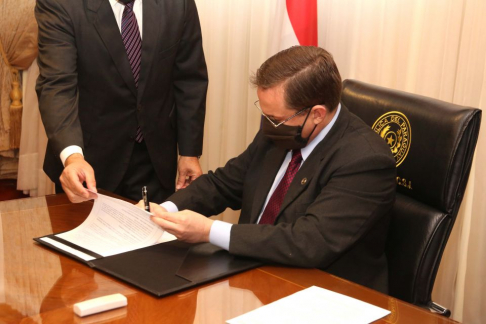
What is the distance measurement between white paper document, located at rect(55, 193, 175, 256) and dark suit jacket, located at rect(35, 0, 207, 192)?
1.94 feet

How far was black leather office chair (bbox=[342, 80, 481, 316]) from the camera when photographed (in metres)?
1.80

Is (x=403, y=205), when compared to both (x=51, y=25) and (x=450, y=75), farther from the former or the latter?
(x=51, y=25)

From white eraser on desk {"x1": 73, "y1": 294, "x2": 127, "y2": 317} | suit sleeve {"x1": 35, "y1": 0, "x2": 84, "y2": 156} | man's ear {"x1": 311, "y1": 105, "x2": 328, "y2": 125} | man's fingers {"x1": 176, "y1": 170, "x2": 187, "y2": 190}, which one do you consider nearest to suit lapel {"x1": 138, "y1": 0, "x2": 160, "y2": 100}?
suit sleeve {"x1": 35, "y1": 0, "x2": 84, "y2": 156}

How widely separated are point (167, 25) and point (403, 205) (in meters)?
1.32

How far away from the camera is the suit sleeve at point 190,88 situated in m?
2.82

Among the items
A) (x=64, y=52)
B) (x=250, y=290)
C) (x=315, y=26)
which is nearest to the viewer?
(x=250, y=290)

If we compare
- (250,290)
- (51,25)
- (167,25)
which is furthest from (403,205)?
(51,25)

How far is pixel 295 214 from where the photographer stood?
1914 mm

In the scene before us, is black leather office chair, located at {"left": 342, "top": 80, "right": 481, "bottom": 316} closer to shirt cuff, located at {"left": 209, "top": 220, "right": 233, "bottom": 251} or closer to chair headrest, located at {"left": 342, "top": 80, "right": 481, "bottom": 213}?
chair headrest, located at {"left": 342, "top": 80, "right": 481, "bottom": 213}

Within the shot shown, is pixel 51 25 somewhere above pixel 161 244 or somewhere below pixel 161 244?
above

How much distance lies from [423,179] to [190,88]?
1296 millimetres

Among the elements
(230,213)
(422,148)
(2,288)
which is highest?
(422,148)

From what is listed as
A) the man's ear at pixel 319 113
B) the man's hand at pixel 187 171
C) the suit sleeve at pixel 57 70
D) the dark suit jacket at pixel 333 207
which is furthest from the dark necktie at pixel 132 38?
the man's ear at pixel 319 113

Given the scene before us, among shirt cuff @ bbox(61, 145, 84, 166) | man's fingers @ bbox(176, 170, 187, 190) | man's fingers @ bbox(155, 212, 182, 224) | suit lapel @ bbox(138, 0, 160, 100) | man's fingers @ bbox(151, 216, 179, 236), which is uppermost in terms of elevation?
suit lapel @ bbox(138, 0, 160, 100)
